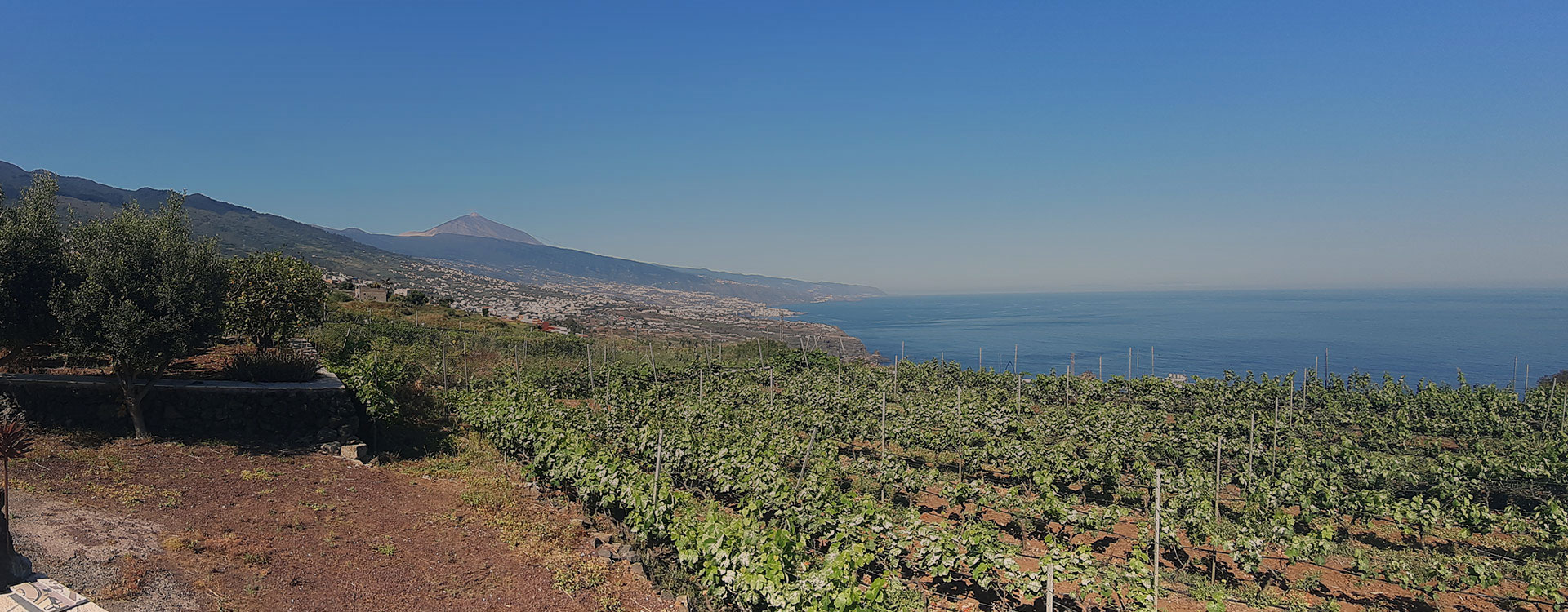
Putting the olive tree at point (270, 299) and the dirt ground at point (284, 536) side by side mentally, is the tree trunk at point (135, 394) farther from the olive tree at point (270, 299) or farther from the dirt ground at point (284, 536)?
the olive tree at point (270, 299)

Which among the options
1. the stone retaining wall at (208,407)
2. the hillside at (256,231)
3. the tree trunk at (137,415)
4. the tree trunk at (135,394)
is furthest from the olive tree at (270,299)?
the hillside at (256,231)

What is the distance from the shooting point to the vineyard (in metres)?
7.77

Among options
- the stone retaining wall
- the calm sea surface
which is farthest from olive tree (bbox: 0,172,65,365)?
the calm sea surface

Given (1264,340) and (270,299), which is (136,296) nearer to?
(270,299)

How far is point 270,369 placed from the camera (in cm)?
1266

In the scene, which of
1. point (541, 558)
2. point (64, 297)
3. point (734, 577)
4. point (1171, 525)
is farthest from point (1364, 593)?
point (64, 297)

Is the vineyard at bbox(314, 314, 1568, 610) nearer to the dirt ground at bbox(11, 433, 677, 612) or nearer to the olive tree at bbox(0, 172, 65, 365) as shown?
the dirt ground at bbox(11, 433, 677, 612)

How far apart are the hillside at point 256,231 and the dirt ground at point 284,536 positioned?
95.4 metres

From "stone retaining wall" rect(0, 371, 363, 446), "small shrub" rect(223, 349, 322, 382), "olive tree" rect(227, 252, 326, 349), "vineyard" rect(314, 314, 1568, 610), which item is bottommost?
"vineyard" rect(314, 314, 1568, 610)

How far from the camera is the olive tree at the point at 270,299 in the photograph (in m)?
16.0

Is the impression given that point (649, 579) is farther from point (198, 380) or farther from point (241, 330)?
point (241, 330)

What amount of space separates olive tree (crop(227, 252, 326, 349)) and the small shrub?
2.88 metres

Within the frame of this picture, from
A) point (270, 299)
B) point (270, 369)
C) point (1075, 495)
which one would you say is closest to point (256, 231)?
point (270, 299)

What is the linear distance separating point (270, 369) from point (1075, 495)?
16.1 metres
